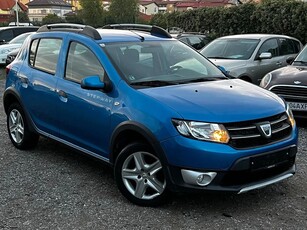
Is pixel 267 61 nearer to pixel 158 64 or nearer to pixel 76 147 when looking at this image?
pixel 158 64

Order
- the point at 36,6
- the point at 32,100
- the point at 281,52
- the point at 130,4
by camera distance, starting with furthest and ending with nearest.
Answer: the point at 36,6 → the point at 130,4 → the point at 281,52 → the point at 32,100

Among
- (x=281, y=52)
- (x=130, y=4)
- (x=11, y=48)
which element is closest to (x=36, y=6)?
(x=130, y=4)

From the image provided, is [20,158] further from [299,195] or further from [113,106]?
[299,195]

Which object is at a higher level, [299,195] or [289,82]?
[289,82]

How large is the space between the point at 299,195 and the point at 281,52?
678 centimetres

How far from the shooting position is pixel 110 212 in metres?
3.99

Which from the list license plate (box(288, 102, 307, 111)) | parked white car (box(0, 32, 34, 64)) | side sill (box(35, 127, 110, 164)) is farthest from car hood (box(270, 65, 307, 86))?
parked white car (box(0, 32, 34, 64))

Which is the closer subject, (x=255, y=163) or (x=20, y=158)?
(x=255, y=163)

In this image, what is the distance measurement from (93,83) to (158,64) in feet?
2.72

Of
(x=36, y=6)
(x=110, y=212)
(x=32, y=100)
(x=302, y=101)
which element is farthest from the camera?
(x=36, y=6)

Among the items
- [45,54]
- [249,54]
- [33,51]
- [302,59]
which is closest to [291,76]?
[302,59]

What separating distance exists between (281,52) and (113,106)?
7.33 meters

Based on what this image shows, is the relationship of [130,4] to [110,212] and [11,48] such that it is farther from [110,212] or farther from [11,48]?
[110,212]

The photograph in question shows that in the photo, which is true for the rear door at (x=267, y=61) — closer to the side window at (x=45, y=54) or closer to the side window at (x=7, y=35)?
the side window at (x=45, y=54)
